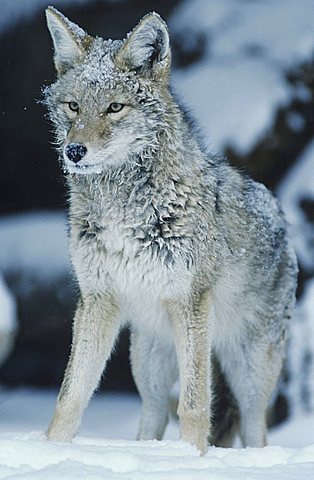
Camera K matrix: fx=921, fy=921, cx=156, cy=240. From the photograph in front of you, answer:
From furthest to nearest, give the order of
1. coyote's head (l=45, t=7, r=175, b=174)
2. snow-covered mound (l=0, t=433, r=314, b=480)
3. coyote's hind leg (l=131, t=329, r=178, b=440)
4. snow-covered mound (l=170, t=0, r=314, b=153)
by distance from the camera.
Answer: snow-covered mound (l=170, t=0, r=314, b=153) < coyote's hind leg (l=131, t=329, r=178, b=440) < coyote's head (l=45, t=7, r=175, b=174) < snow-covered mound (l=0, t=433, r=314, b=480)

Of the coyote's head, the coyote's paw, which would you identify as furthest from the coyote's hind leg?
the coyote's head

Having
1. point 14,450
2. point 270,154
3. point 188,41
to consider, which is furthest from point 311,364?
point 14,450

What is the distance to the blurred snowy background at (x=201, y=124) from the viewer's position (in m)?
8.09

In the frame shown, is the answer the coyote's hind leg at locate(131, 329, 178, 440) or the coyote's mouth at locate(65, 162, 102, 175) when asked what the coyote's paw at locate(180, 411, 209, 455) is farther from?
the coyote's mouth at locate(65, 162, 102, 175)

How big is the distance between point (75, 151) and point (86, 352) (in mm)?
1126

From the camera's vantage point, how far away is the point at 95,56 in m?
4.76

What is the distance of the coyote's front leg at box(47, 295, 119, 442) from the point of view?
4.81 metres

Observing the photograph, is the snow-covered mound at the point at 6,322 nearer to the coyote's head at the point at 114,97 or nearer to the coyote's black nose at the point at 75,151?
the coyote's head at the point at 114,97

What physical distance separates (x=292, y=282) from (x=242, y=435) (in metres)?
1.04

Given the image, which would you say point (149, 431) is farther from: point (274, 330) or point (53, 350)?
point (53, 350)

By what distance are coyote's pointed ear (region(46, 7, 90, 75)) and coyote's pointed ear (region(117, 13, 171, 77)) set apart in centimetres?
28

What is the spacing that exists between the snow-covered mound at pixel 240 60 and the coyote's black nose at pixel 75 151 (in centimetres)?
376

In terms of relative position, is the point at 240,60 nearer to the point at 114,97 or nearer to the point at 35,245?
the point at 35,245

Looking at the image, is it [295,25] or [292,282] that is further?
[295,25]
